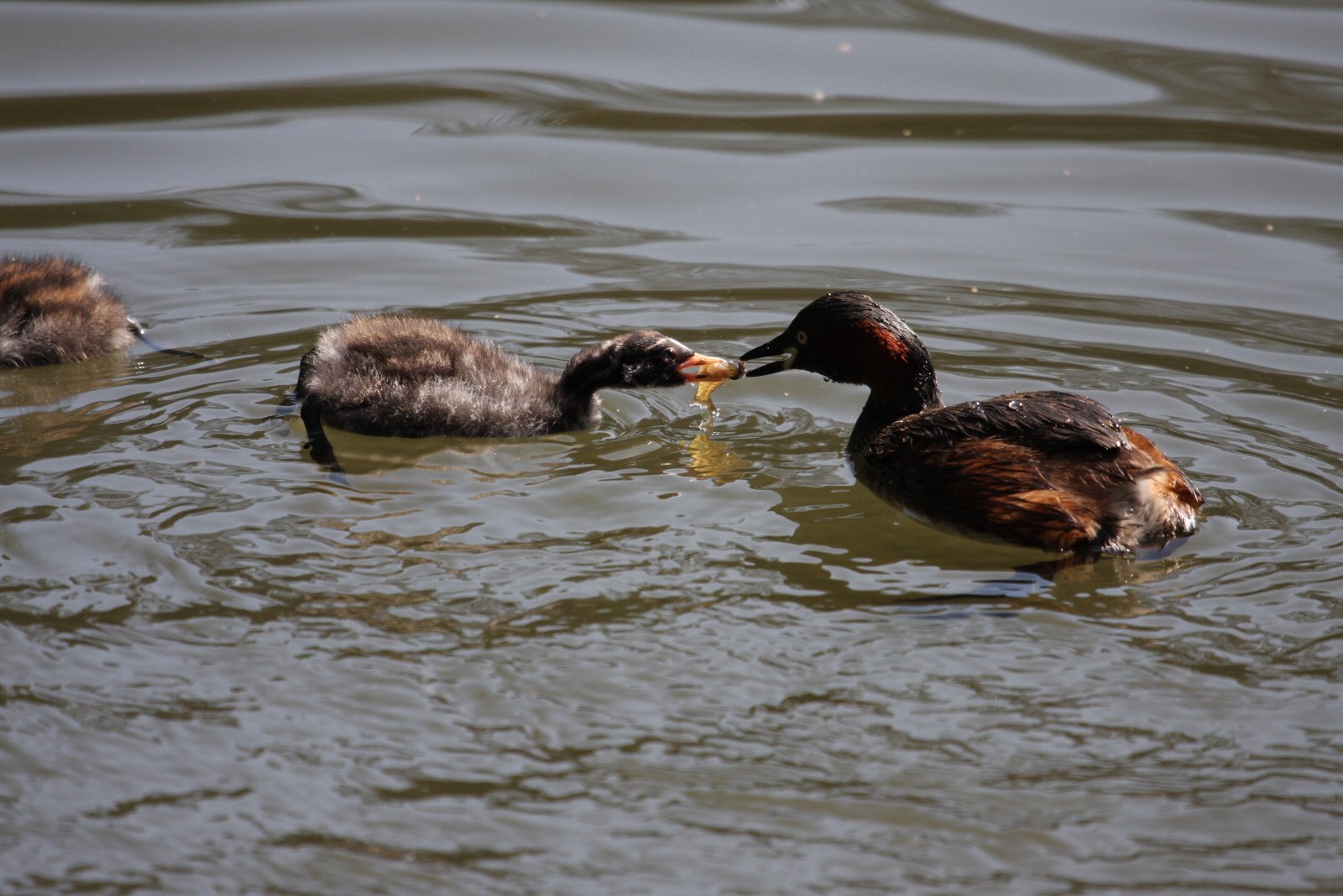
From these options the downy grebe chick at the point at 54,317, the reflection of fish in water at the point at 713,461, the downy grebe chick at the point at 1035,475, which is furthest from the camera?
the downy grebe chick at the point at 54,317

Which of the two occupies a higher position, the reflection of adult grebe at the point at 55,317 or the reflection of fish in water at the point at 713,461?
the reflection of adult grebe at the point at 55,317

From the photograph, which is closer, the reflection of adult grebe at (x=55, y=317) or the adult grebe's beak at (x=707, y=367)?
the adult grebe's beak at (x=707, y=367)

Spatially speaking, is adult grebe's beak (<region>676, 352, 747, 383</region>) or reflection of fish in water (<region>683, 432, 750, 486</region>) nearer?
reflection of fish in water (<region>683, 432, 750, 486</region>)

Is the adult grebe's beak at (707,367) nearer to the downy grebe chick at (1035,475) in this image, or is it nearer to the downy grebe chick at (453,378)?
the downy grebe chick at (453,378)

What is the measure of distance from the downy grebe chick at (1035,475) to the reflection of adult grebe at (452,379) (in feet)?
3.43

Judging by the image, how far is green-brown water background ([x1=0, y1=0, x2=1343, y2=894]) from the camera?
11.9ft

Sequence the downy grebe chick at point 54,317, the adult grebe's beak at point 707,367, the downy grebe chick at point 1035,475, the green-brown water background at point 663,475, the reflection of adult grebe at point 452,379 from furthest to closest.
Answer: the downy grebe chick at point 54,317 < the adult grebe's beak at point 707,367 < the reflection of adult grebe at point 452,379 < the downy grebe chick at point 1035,475 < the green-brown water background at point 663,475

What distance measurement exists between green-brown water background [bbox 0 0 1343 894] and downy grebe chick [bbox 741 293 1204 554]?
12 cm

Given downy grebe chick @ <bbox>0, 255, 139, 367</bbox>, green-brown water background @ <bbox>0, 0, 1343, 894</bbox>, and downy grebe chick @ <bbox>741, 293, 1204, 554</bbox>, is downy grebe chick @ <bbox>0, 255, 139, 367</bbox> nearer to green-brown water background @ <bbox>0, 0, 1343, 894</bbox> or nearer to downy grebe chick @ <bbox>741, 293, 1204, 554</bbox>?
green-brown water background @ <bbox>0, 0, 1343, 894</bbox>

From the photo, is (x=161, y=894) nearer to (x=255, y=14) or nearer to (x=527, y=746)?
(x=527, y=746)

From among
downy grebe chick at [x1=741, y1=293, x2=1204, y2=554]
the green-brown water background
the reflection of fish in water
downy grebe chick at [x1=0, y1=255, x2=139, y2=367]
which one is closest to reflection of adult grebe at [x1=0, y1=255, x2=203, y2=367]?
downy grebe chick at [x1=0, y1=255, x2=139, y2=367]

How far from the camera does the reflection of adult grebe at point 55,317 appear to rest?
6859mm

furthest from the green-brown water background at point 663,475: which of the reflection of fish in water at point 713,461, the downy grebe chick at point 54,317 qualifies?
the downy grebe chick at point 54,317

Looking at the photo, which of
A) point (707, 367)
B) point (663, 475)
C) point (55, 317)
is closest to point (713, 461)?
point (663, 475)
